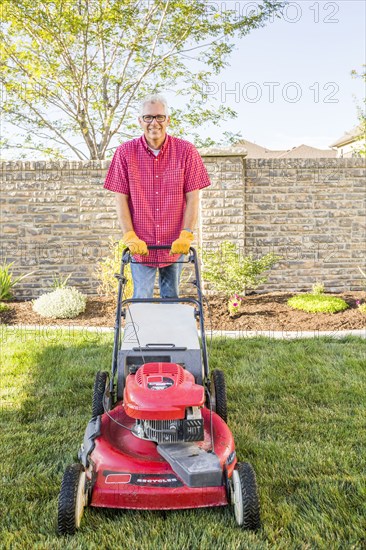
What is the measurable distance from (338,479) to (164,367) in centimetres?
98

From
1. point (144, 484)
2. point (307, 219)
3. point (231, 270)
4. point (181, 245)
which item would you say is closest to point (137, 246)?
point (181, 245)

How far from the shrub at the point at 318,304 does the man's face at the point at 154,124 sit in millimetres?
3901

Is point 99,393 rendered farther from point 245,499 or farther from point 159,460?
point 245,499

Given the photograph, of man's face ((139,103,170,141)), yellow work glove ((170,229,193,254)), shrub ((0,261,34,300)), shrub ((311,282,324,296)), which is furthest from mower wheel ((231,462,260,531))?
shrub ((0,261,34,300))

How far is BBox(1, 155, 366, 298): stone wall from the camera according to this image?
8070 mm

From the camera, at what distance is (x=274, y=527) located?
2.30 metres

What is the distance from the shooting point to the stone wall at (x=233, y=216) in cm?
807

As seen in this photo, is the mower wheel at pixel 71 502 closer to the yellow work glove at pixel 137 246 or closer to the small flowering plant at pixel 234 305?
the yellow work glove at pixel 137 246

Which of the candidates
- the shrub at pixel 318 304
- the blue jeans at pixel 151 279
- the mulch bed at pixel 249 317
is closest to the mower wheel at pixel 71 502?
the blue jeans at pixel 151 279

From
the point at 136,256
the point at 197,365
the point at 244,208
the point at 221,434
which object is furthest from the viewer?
the point at 244,208

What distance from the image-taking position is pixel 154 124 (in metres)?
3.38

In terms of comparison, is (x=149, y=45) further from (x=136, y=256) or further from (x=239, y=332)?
(x=136, y=256)

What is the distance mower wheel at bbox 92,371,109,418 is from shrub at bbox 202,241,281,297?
12.7 feet

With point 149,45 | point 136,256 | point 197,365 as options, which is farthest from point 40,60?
point 197,365
